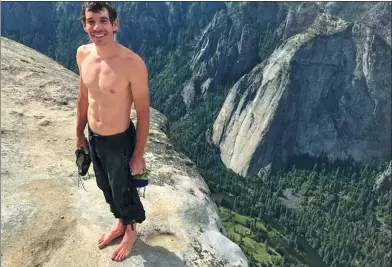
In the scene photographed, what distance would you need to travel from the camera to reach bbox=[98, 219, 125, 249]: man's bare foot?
1191 centimetres

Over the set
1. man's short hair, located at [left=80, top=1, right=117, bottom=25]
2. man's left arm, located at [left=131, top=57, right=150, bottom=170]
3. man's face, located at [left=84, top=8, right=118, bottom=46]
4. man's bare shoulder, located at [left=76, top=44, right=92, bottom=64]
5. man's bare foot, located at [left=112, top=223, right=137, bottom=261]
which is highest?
man's short hair, located at [left=80, top=1, right=117, bottom=25]

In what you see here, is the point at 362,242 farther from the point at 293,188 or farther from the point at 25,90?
the point at 25,90

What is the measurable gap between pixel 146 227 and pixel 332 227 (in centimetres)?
16604

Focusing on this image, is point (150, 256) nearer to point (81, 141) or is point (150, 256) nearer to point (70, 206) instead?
point (70, 206)

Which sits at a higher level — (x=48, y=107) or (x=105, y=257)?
(x=48, y=107)

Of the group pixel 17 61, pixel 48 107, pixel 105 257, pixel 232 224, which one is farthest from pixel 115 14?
pixel 232 224

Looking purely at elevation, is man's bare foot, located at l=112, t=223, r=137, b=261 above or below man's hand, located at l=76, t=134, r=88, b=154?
below

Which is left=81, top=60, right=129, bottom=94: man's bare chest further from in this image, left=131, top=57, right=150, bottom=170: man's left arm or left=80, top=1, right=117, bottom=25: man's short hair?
left=80, top=1, right=117, bottom=25: man's short hair

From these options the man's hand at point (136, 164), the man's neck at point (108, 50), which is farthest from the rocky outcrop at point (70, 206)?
the man's neck at point (108, 50)

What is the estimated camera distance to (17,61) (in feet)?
73.6

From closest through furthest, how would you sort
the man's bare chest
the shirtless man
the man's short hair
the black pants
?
the man's short hair < the shirtless man < the man's bare chest < the black pants

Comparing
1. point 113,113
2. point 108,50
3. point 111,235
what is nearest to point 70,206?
point 111,235

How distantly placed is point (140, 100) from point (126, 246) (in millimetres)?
4185

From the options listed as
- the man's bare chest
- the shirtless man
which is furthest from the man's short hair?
the man's bare chest
